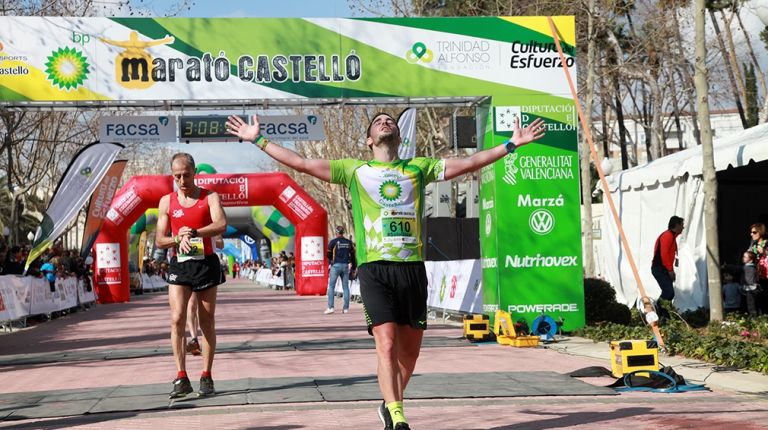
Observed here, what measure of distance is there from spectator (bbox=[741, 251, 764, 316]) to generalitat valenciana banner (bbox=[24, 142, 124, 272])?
12.2 meters

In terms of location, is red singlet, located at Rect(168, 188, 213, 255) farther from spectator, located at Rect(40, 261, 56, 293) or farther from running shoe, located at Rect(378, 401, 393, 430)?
spectator, located at Rect(40, 261, 56, 293)

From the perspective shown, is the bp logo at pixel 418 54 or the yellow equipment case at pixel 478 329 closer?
the yellow equipment case at pixel 478 329

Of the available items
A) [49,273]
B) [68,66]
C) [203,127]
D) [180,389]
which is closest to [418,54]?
[203,127]

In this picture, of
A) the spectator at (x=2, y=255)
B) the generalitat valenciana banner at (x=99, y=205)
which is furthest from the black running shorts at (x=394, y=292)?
the generalitat valenciana banner at (x=99, y=205)

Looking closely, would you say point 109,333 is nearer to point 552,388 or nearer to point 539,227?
point 539,227

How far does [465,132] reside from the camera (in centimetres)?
1585

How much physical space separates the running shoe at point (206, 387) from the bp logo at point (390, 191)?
3.01m

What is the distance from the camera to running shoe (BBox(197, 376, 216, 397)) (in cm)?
889

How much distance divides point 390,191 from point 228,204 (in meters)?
30.5

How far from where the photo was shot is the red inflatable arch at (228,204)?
3431 cm

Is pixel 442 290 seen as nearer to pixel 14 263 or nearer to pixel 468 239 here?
pixel 468 239

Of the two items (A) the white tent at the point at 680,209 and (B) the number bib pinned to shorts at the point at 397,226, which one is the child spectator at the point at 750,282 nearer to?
(A) the white tent at the point at 680,209

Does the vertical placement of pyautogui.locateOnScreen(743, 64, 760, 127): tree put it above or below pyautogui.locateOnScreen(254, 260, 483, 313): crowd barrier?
above

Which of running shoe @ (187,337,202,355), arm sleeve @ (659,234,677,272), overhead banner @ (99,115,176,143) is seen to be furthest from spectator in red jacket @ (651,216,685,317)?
overhead banner @ (99,115,176,143)
